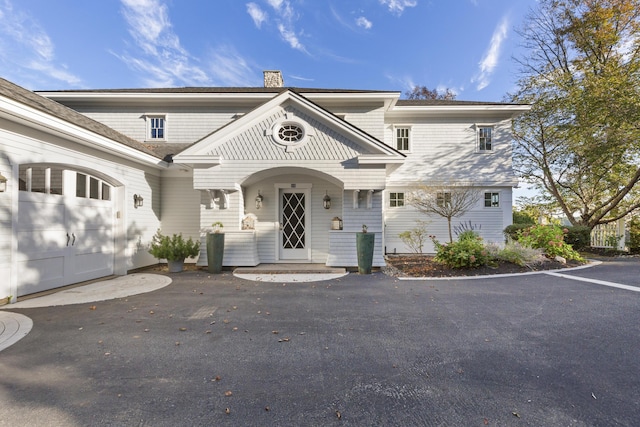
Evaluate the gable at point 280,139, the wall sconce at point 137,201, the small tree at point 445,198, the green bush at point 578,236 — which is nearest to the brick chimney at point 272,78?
the gable at point 280,139

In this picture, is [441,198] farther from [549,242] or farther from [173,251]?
[173,251]

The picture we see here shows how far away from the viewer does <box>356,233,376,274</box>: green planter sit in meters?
7.10

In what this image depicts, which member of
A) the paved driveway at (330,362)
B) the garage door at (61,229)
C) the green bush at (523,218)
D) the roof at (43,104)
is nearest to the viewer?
the paved driveway at (330,362)

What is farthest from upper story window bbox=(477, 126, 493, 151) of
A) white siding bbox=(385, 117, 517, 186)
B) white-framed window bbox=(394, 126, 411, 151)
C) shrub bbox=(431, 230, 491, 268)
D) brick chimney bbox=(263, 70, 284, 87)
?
brick chimney bbox=(263, 70, 284, 87)

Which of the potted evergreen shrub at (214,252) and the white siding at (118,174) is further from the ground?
the white siding at (118,174)

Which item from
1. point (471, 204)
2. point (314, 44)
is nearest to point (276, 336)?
point (471, 204)

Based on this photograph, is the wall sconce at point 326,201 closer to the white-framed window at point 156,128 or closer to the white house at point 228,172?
the white house at point 228,172

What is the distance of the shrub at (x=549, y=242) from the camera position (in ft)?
26.4

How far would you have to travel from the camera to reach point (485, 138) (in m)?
11.3

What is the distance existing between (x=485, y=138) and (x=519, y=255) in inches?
241

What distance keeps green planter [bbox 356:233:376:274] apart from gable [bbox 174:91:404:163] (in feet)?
7.41

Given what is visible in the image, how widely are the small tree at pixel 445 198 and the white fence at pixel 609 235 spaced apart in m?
5.61

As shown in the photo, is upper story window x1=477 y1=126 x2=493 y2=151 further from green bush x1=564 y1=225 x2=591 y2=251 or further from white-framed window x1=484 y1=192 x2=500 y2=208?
green bush x1=564 y1=225 x2=591 y2=251

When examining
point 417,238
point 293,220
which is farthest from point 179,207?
point 417,238
